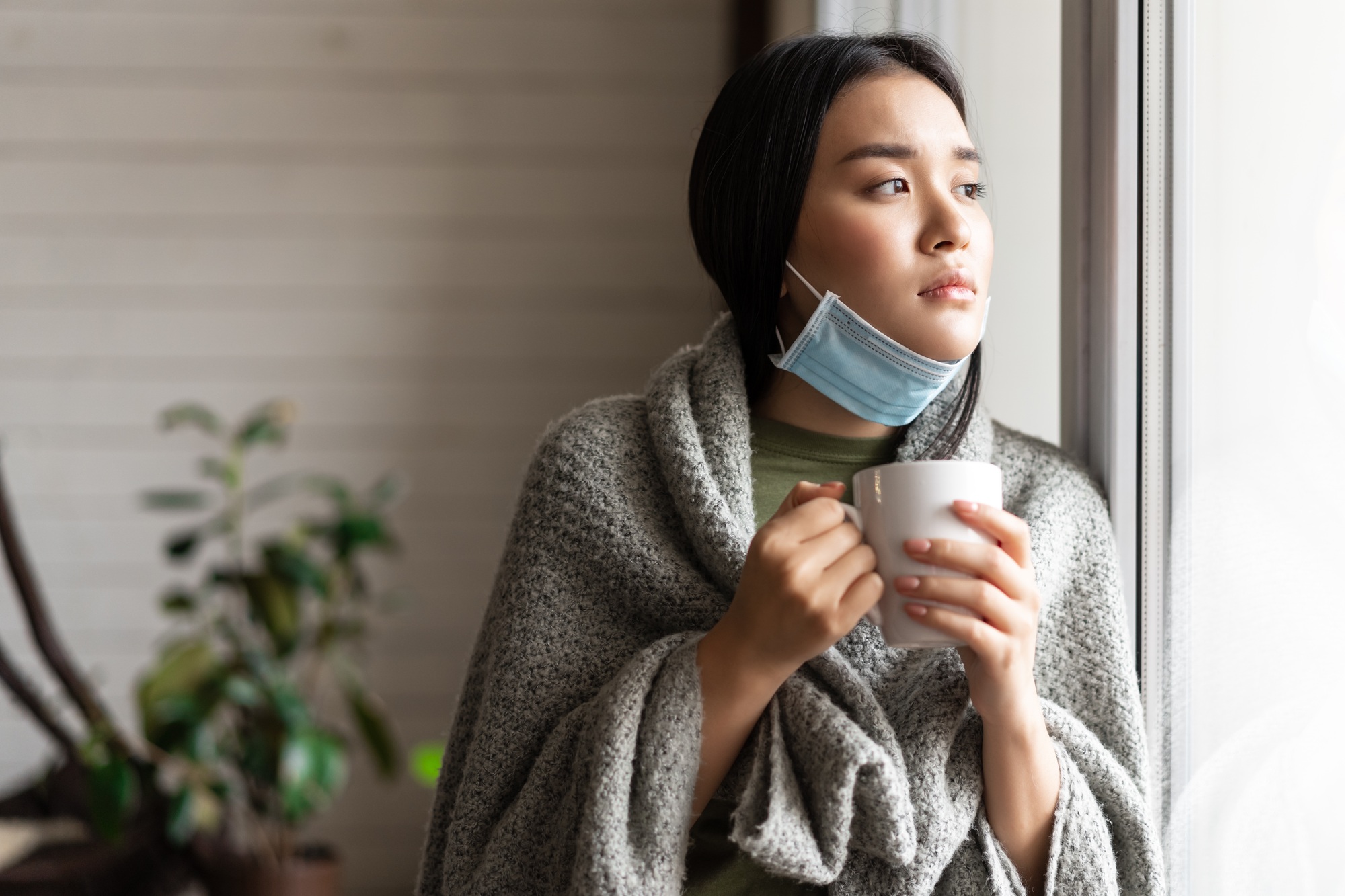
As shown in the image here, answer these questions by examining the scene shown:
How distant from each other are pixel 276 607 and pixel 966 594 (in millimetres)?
1696

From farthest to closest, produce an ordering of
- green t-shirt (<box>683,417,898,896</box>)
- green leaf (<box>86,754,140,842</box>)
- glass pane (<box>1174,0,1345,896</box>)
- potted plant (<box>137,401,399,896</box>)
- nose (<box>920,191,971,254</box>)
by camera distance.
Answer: potted plant (<box>137,401,399,896</box>), green leaf (<box>86,754,140,842</box>), green t-shirt (<box>683,417,898,896</box>), nose (<box>920,191,971,254</box>), glass pane (<box>1174,0,1345,896</box>)

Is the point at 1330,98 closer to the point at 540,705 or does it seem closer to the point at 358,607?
the point at 540,705

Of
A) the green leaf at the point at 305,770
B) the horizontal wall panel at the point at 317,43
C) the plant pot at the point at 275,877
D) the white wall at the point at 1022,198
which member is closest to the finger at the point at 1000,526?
the white wall at the point at 1022,198

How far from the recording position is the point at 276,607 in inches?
82.0

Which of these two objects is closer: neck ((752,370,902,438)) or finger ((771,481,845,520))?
finger ((771,481,845,520))

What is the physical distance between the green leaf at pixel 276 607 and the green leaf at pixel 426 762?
0.32m

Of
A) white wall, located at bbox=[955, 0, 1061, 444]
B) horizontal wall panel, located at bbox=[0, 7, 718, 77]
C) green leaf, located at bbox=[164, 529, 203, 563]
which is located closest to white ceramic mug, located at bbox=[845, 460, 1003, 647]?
white wall, located at bbox=[955, 0, 1061, 444]

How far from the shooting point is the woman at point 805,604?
711mm

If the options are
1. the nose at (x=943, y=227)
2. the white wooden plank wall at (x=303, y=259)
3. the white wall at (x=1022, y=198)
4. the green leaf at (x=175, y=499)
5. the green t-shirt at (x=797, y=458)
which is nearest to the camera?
the nose at (x=943, y=227)

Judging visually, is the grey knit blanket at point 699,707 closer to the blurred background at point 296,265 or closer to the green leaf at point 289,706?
the green leaf at point 289,706

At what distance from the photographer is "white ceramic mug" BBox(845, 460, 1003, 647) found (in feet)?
2.17

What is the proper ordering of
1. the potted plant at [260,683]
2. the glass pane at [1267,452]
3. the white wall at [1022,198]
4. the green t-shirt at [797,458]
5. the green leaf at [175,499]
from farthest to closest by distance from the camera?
the green leaf at [175,499]
the potted plant at [260,683]
the white wall at [1022,198]
the green t-shirt at [797,458]
the glass pane at [1267,452]

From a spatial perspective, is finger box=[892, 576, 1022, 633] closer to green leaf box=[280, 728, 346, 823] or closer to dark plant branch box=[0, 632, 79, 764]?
green leaf box=[280, 728, 346, 823]

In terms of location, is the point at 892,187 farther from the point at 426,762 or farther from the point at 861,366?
the point at 426,762
